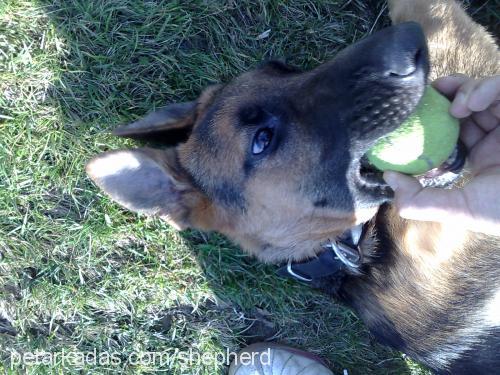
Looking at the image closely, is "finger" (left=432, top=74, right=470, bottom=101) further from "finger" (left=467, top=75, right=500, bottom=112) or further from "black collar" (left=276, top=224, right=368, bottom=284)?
"black collar" (left=276, top=224, right=368, bottom=284)

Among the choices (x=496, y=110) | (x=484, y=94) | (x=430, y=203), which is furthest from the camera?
(x=496, y=110)

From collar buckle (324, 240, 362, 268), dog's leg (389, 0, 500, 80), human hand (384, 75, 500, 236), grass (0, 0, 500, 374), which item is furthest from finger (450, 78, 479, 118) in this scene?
grass (0, 0, 500, 374)

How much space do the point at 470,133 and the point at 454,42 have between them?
31.7 inches

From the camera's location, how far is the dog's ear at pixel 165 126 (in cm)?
337

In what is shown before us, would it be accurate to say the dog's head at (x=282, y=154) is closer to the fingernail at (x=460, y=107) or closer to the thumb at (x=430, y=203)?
the fingernail at (x=460, y=107)

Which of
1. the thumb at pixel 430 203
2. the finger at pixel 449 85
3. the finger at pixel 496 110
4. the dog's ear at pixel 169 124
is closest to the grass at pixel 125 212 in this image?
the dog's ear at pixel 169 124

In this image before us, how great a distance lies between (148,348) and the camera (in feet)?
15.0

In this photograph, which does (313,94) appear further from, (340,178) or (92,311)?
(92,311)

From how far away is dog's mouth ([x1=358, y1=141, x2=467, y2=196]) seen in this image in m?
2.84

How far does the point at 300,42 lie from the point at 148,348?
278 cm

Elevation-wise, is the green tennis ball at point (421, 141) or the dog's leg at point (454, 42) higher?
the dog's leg at point (454, 42)

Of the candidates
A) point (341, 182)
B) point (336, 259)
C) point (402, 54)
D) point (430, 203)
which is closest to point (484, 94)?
point (402, 54)

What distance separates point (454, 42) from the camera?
3.47 m

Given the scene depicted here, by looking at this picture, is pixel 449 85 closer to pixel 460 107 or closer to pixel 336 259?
pixel 460 107
